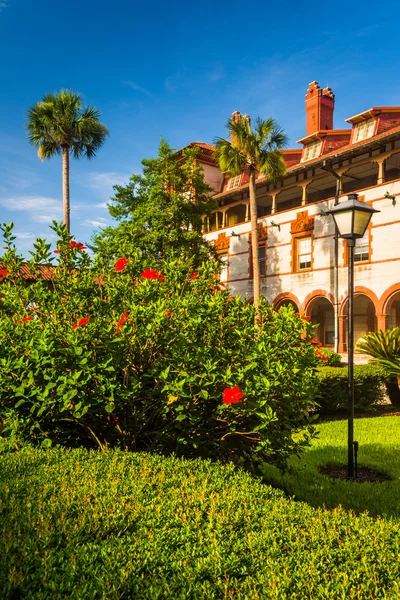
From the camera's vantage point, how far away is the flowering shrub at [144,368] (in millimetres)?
4379

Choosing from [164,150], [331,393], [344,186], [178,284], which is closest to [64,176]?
[164,150]

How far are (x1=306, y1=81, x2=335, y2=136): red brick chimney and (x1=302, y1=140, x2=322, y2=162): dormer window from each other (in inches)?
49.0

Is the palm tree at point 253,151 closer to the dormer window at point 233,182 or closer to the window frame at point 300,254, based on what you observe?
the window frame at point 300,254

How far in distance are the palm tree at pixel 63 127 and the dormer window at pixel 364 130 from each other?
14.1 metres

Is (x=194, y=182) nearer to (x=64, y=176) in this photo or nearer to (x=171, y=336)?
(x=64, y=176)

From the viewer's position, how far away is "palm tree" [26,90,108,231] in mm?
24469

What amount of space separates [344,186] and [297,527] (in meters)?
26.3

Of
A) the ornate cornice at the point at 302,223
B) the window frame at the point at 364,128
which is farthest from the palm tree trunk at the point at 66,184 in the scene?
the window frame at the point at 364,128

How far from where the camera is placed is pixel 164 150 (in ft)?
84.4

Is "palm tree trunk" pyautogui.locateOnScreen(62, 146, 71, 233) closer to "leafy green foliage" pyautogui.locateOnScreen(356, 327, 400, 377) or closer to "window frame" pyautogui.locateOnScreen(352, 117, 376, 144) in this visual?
"window frame" pyautogui.locateOnScreen(352, 117, 376, 144)

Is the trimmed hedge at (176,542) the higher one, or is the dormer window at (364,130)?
the dormer window at (364,130)

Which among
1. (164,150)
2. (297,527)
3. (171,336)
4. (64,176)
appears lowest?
(297,527)

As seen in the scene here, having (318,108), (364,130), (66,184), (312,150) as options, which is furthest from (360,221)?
(318,108)

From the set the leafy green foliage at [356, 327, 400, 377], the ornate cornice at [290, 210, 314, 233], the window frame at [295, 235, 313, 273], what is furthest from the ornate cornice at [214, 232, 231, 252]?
the leafy green foliage at [356, 327, 400, 377]
